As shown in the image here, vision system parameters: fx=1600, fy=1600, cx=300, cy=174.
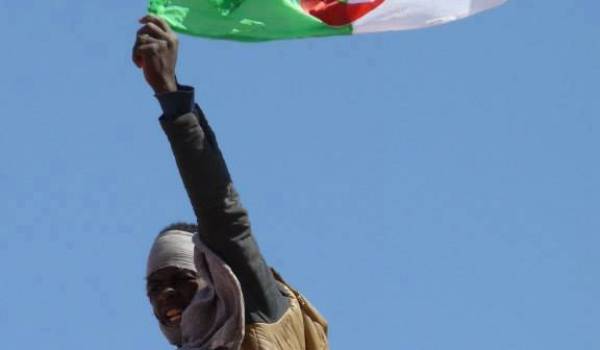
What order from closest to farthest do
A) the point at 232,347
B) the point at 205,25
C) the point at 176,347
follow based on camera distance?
the point at 232,347 < the point at 176,347 < the point at 205,25

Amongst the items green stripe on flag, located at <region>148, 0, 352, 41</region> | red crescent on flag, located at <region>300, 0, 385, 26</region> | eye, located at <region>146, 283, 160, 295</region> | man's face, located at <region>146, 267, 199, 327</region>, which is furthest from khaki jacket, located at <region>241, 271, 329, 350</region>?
red crescent on flag, located at <region>300, 0, 385, 26</region>

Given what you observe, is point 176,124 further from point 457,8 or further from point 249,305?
point 457,8

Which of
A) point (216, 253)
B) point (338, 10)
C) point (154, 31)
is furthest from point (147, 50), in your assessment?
point (338, 10)

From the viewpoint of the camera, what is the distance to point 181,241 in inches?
321

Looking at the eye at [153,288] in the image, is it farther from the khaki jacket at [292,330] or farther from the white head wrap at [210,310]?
the khaki jacket at [292,330]

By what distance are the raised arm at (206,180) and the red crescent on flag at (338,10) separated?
5.44 feet

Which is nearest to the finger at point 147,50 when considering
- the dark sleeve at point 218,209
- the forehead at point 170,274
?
the dark sleeve at point 218,209

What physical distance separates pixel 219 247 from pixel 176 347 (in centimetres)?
70

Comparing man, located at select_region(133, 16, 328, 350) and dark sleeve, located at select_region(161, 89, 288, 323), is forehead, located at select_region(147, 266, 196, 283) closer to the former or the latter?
man, located at select_region(133, 16, 328, 350)

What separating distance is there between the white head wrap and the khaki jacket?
89 mm

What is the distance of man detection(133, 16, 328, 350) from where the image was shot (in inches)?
287

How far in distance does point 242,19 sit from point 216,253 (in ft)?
5.81

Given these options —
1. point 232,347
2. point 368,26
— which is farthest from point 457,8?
point 232,347

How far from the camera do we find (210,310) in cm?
755
